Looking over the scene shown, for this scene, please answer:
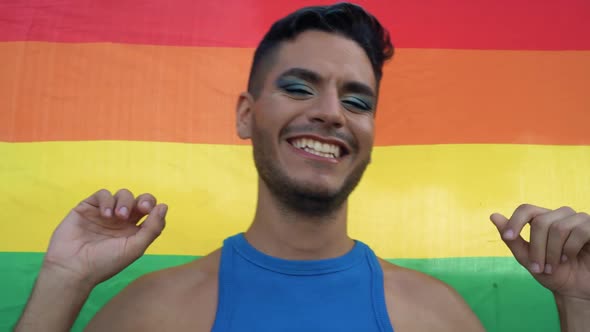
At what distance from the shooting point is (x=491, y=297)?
221 cm

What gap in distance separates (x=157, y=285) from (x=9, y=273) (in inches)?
36.8

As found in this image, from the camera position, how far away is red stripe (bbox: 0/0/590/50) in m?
2.43

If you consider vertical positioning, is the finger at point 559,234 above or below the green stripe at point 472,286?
above

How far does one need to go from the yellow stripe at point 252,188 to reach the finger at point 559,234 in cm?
86

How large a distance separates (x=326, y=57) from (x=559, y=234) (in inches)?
35.4

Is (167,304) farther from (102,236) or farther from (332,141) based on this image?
(332,141)

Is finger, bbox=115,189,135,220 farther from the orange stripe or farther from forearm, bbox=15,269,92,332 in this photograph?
the orange stripe

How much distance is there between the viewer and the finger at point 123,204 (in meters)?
1.43

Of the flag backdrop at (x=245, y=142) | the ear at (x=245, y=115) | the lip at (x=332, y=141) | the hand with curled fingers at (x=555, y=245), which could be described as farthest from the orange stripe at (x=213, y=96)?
the hand with curled fingers at (x=555, y=245)

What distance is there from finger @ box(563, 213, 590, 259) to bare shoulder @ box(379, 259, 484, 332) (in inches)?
17.8

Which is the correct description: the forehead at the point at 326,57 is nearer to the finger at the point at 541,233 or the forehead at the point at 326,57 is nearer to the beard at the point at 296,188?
the beard at the point at 296,188

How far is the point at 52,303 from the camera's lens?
1.37 meters

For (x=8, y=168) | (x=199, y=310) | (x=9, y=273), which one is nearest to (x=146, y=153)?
(x=8, y=168)

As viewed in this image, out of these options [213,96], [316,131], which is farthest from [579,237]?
[213,96]
